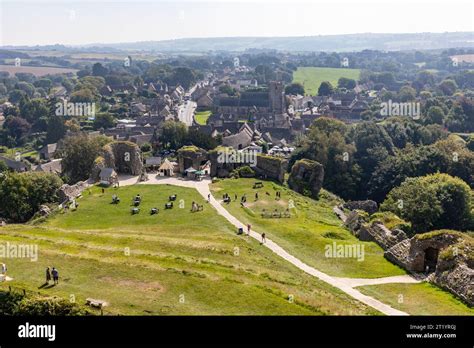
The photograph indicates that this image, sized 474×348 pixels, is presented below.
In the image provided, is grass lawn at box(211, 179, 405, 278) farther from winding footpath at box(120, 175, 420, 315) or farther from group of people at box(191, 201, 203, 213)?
group of people at box(191, 201, 203, 213)

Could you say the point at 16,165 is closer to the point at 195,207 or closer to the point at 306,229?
the point at 195,207

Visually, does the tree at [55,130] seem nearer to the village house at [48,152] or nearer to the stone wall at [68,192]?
the village house at [48,152]

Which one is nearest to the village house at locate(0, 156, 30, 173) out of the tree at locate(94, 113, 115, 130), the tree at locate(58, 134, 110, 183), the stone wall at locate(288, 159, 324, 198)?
the tree at locate(58, 134, 110, 183)

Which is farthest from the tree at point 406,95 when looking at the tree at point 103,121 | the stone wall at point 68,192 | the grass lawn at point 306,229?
the stone wall at point 68,192
